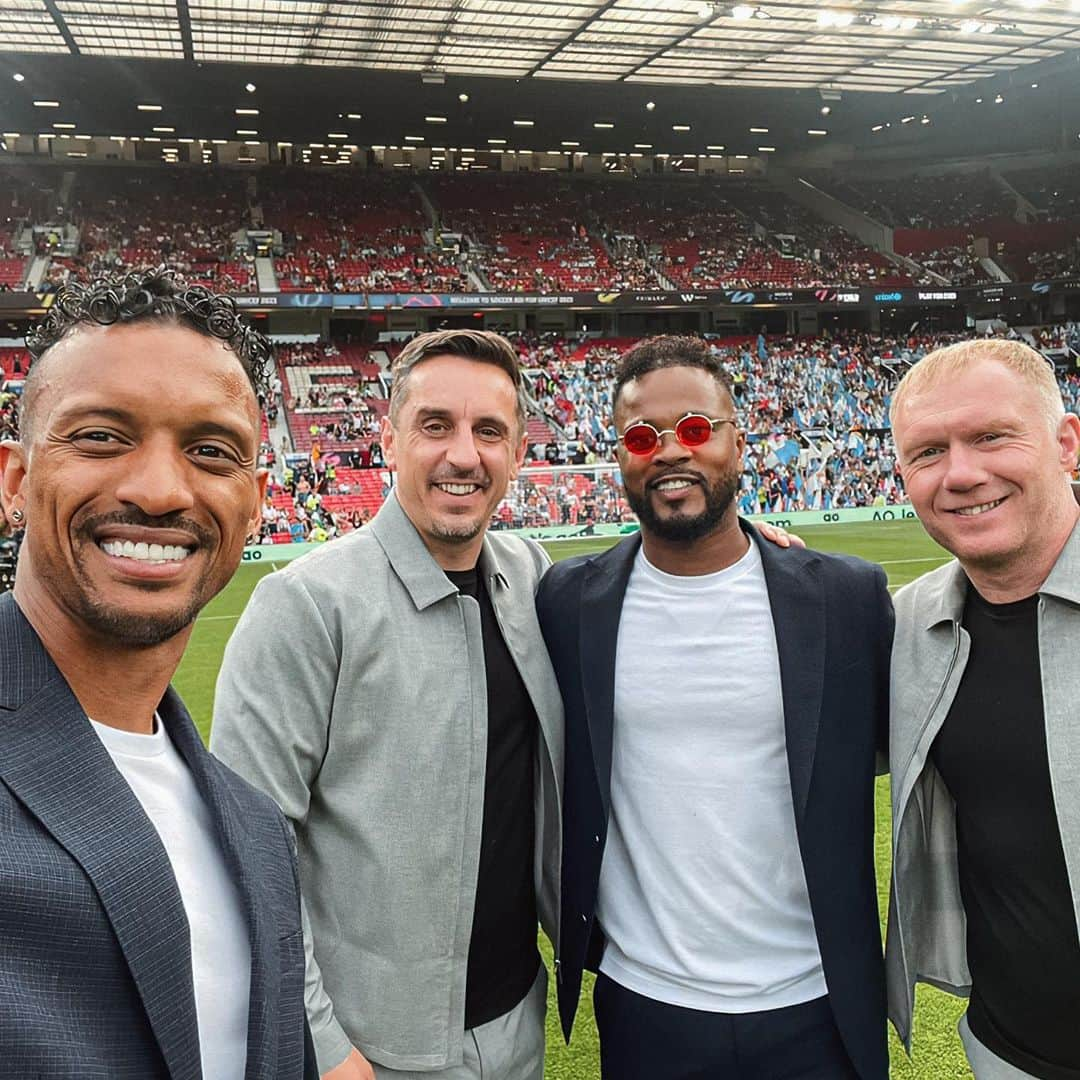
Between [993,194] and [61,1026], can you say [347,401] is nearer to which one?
[61,1026]

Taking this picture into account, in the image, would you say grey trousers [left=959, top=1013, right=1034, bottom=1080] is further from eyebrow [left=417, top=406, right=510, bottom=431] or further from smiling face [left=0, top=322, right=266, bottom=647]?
smiling face [left=0, top=322, right=266, bottom=647]

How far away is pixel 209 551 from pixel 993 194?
200ft

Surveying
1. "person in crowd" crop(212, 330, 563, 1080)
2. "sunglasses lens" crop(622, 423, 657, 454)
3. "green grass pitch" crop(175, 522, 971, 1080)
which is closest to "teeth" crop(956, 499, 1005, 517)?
"sunglasses lens" crop(622, 423, 657, 454)

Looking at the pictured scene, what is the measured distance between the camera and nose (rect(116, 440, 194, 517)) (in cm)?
145

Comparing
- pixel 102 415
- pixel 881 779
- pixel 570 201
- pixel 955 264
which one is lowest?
pixel 881 779

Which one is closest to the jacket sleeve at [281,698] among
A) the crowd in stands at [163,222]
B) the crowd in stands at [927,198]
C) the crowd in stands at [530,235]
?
the crowd in stands at [163,222]

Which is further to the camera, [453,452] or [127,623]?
[453,452]

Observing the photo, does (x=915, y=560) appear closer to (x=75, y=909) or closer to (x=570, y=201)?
(x=75, y=909)

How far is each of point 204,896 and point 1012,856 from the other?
1.95 m

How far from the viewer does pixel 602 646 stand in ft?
9.39

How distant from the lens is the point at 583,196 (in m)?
51.6

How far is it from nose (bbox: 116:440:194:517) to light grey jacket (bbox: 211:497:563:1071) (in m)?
1.03

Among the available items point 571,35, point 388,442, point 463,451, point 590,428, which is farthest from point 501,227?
point 463,451

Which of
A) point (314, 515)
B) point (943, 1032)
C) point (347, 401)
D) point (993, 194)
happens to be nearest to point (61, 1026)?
point (943, 1032)
